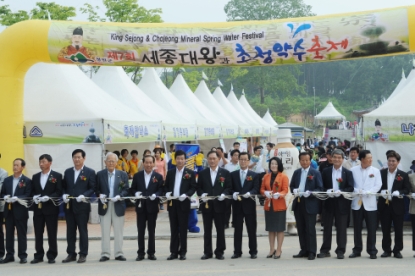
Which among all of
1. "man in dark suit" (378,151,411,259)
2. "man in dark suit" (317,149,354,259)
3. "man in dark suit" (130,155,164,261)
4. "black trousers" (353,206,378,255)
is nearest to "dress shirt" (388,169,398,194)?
"man in dark suit" (378,151,411,259)

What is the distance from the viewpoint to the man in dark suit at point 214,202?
950cm

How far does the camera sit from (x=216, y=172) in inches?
382

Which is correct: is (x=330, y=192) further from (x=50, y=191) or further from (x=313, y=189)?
(x=50, y=191)

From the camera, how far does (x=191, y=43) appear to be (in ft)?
39.0

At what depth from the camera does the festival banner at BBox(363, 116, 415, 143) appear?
13930mm

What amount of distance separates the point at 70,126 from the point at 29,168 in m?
1.39

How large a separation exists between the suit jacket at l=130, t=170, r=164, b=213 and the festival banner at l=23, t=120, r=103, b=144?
177 inches

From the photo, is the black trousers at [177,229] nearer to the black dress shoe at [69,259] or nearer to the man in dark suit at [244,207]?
the man in dark suit at [244,207]

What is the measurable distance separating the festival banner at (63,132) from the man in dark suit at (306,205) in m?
5.86

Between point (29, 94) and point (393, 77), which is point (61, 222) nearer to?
point (29, 94)

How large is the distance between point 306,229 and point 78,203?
3.47 m

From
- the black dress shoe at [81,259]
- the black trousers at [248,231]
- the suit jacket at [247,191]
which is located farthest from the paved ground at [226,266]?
the suit jacket at [247,191]

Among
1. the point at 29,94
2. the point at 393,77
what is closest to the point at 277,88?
the point at 393,77

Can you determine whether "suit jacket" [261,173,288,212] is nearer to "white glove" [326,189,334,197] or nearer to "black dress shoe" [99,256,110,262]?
"white glove" [326,189,334,197]
